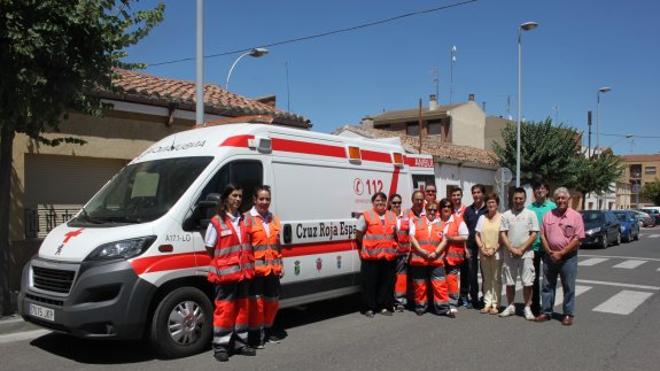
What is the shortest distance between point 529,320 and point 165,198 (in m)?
5.12

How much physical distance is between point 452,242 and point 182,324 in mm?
4043

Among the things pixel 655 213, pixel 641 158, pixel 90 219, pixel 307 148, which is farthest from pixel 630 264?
pixel 641 158

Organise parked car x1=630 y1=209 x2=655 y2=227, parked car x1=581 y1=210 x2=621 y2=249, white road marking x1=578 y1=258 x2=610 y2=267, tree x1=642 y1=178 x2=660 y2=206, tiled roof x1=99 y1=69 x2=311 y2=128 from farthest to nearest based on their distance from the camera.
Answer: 1. tree x1=642 y1=178 x2=660 y2=206
2. parked car x1=630 y1=209 x2=655 y2=227
3. parked car x1=581 y1=210 x2=621 y2=249
4. white road marking x1=578 y1=258 x2=610 y2=267
5. tiled roof x1=99 y1=69 x2=311 y2=128

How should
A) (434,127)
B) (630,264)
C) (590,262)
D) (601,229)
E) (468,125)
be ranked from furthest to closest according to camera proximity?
1. (468,125)
2. (434,127)
3. (601,229)
4. (590,262)
5. (630,264)

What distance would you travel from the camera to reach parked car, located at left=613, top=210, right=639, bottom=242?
1009 inches

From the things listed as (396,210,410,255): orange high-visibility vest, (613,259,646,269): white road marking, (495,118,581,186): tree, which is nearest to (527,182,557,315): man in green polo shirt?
(396,210,410,255): orange high-visibility vest

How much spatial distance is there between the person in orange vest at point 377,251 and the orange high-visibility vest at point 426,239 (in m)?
0.36

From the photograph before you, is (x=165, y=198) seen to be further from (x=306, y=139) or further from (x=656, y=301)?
(x=656, y=301)

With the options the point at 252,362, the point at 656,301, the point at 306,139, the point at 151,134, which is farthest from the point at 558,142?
the point at 252,362

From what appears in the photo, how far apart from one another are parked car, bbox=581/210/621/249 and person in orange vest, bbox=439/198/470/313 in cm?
1502

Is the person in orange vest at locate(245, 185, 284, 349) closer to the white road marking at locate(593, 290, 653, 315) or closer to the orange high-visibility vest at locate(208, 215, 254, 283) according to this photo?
the orange high-visibility vest at locate(208, 215, 254, 283)

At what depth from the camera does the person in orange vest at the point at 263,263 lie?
6254 millimetres

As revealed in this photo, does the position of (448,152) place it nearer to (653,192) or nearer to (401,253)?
(401,253)

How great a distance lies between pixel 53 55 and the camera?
7508mm
